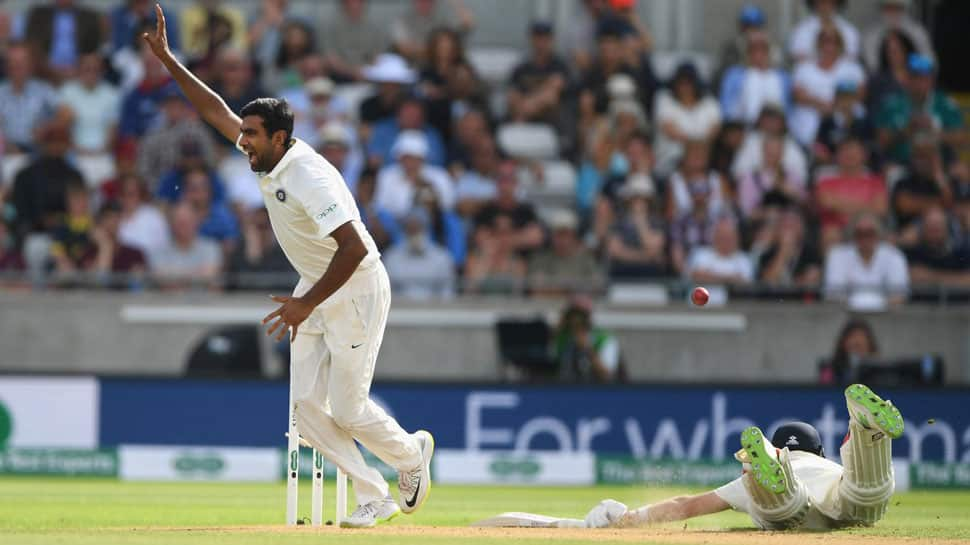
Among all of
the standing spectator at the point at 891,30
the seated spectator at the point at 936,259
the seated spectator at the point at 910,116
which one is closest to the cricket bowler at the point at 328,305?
the seated spectator at the point at 936,259

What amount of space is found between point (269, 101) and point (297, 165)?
346 mm

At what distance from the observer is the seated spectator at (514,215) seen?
17.1m

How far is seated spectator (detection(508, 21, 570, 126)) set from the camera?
18641 millimetres

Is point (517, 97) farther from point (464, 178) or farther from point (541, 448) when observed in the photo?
point (541, 448)

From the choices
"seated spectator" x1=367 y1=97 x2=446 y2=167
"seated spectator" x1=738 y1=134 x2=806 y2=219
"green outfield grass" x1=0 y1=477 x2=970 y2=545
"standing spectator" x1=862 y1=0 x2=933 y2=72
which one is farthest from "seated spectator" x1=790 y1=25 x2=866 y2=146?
"green outfield grass" x1=0 y1=477 x2=970 y2=545

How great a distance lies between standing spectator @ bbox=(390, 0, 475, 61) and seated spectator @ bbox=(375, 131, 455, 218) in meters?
1.92

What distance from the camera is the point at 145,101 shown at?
58.6 ft

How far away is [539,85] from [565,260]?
2.56 meters

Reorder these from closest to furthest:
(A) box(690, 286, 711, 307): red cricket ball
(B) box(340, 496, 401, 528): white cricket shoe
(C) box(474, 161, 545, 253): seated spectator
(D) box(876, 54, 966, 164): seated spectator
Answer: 1. (B) box(340, 496, 401, 528): white cricket shoe
2. (A) box(690, 286, 711, 307): red cricket ball
3. (C) box(474, 161, 545, 253): seated spectator
4. (D) box(876, 54, 966, 164): seated spectator

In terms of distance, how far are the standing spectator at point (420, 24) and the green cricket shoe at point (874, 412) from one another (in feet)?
36.6

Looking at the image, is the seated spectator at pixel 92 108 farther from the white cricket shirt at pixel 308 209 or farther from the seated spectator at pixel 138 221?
the white cricket shirt at pixel 308 209

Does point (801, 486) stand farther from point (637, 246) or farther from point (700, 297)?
point (637, 246)

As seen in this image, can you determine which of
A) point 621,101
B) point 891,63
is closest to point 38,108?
point 621,101

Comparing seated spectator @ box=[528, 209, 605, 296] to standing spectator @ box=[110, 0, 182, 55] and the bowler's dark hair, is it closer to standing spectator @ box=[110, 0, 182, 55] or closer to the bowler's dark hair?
standing spectator @ box=[110, 0, 182, 55]
